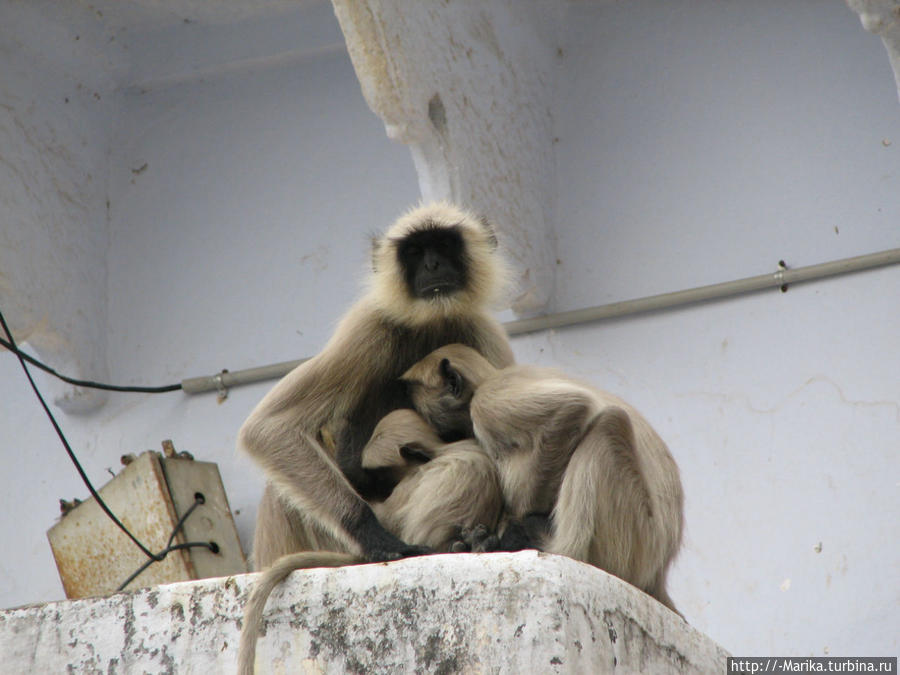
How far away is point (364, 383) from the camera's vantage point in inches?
127

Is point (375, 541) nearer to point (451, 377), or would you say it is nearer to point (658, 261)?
point (451, 377)

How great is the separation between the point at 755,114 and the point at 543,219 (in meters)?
0.77

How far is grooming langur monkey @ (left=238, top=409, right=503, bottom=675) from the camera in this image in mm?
2852

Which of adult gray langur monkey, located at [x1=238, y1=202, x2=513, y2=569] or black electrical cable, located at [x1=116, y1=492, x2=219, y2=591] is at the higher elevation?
adult gray langur monkey, located at [x1=238, y1=202, x2=513, y2=569]

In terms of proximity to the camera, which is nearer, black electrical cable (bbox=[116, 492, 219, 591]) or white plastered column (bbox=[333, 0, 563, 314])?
white plastered column (bbox=[333, 0, 563, 314])

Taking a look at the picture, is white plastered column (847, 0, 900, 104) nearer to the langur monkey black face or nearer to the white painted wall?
the white painted wall

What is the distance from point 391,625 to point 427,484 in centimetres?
55

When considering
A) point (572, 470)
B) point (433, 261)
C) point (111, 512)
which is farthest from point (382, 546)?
point (111, 512)

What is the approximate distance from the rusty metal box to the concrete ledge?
193 centimetres

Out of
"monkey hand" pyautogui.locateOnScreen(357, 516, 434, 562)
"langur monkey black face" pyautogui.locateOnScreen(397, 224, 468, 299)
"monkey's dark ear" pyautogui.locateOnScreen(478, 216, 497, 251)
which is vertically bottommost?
"monkey hand" pyautogui.locateOnScreen(357, 516, 434, 562)

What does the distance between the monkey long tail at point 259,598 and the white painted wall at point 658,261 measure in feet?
6.24

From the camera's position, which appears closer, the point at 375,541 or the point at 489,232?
the point at 375,541

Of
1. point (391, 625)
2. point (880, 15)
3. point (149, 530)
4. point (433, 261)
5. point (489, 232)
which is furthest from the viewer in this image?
point (149, 530)

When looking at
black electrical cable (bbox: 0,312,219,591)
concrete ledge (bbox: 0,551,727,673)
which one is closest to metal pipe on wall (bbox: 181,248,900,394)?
black electrical cable (bbox: 0,312,219,591)
